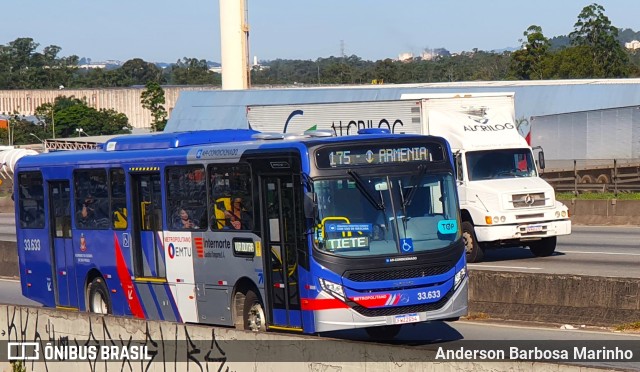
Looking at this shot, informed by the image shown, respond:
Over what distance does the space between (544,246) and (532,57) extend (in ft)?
296

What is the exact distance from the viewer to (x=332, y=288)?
44.8ft

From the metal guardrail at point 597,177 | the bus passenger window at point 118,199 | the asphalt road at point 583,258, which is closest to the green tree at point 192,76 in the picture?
the metal guardrail at point 597,177

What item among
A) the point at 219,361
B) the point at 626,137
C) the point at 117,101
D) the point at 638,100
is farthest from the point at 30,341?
Result: the point at 117,101

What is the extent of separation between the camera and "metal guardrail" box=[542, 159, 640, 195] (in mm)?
39438

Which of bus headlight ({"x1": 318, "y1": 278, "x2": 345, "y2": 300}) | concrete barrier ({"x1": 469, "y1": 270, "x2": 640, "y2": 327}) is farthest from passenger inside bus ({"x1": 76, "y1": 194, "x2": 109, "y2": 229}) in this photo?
concrete barrier ({"x1": 469, "y1": 270, "x2": 640, "y2": 327})

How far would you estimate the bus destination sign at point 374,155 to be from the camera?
14.1m

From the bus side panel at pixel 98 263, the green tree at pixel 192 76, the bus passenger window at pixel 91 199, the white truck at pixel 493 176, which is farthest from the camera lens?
the green tree at pixel 192 76

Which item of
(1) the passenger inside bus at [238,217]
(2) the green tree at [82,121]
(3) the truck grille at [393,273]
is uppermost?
(1) the passenger inside bus at [238,217]

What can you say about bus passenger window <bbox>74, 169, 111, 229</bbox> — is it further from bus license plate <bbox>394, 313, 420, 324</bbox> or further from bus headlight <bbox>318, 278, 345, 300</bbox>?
bus license plate <bbox>394, 313, 420, 324</bbox>

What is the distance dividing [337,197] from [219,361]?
424 cm

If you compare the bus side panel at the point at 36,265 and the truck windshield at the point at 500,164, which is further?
the truck windshield at the point at 500,164

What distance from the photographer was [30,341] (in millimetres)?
12852

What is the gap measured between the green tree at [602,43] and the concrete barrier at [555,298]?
97.5 m

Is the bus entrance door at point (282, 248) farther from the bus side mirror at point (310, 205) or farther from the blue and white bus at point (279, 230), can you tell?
the bus side mirror at point (310, 205)
